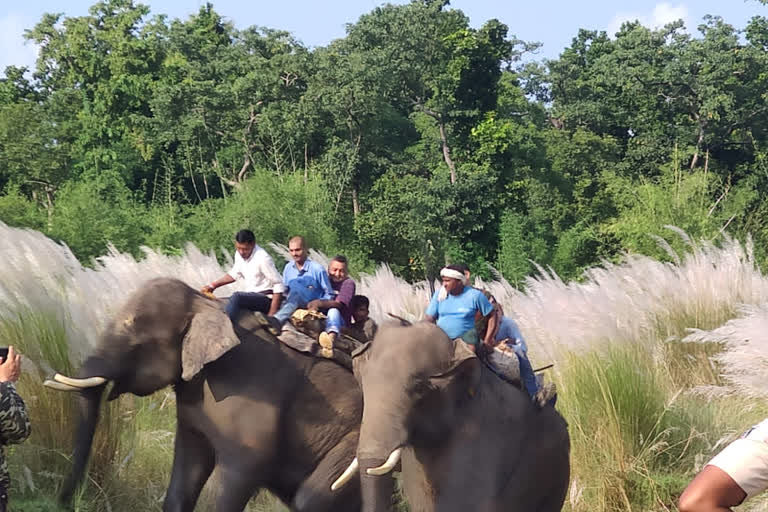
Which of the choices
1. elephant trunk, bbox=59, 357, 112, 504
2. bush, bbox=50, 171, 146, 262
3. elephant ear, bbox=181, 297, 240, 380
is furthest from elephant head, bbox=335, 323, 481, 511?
bush, bbox=50, 171, 146, 262

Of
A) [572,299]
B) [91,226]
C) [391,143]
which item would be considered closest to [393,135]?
[391,143]

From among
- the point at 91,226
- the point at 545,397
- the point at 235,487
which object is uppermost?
the point at 545,397

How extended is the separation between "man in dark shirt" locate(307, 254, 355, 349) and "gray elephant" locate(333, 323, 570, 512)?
1.23 meters

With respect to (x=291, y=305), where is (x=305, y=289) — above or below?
above

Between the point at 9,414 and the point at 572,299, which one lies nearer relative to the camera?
the point at 9,414

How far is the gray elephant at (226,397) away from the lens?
6.51 meters

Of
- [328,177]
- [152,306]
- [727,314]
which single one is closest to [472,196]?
[328,177]

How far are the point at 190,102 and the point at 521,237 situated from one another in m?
13.1

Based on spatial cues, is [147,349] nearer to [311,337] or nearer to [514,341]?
[311,337]

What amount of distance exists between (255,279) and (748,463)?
5.15 metres

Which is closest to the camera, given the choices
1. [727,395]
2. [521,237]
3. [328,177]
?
[727,395]

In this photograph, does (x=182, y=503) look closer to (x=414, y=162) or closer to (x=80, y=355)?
(x=80, y=355)

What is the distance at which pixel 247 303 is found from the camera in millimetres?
7355

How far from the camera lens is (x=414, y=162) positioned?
36.9 m
